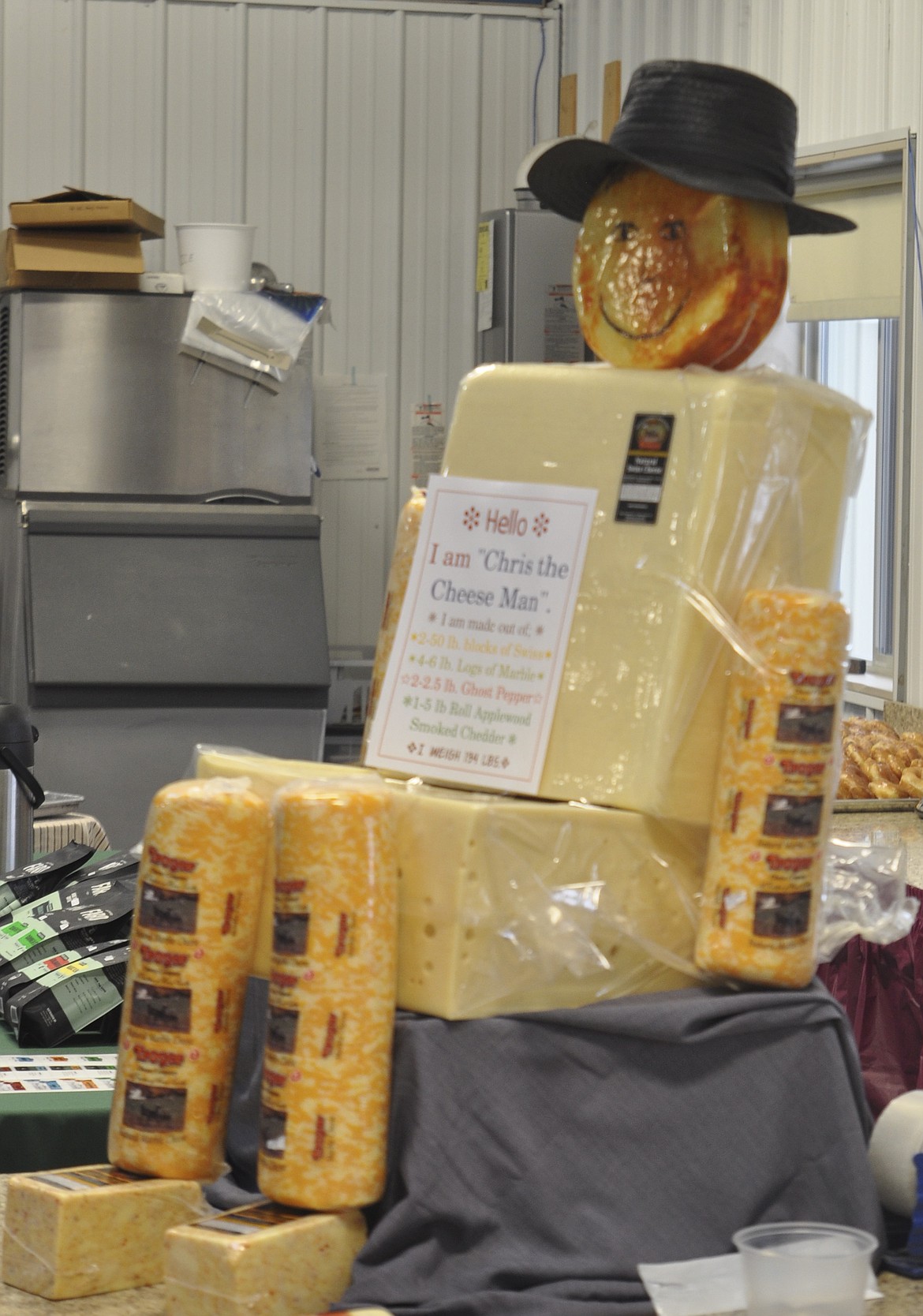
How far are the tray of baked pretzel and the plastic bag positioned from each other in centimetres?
220

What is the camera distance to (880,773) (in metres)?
3.35

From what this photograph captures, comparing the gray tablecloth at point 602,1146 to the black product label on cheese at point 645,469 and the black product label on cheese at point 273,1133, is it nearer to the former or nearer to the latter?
the black product label on cheese at point 273,1133

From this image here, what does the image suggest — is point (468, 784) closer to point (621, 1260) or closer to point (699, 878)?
point (699, 878)

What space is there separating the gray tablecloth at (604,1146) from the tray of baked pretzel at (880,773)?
6.43ft

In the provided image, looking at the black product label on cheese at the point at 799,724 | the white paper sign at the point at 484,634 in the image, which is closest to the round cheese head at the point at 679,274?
the white paper sign at the point at 484,634

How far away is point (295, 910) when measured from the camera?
3.75 ft

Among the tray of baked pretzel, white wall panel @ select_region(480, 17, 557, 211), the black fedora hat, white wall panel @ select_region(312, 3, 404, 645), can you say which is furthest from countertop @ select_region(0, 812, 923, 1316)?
white wall panel @ select_region(480, 17, 557, 211)

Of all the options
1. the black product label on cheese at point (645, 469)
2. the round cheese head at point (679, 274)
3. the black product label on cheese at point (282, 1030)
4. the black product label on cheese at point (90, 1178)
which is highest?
the round cheese head at point (679, 274)

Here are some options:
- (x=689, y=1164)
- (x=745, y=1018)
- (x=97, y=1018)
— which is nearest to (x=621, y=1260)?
(x=689, y=1164)

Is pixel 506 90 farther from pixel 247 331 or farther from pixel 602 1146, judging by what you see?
pixel 602 1146

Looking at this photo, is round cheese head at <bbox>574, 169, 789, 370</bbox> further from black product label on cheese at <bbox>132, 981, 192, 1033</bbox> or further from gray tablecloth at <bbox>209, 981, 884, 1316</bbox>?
black product label on cheese at <bbox>132, 981, 192, 1033</bbox>

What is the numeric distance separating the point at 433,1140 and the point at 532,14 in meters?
5.79

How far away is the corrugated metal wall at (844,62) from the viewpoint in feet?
13.3

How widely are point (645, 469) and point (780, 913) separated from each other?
1.22 ft
